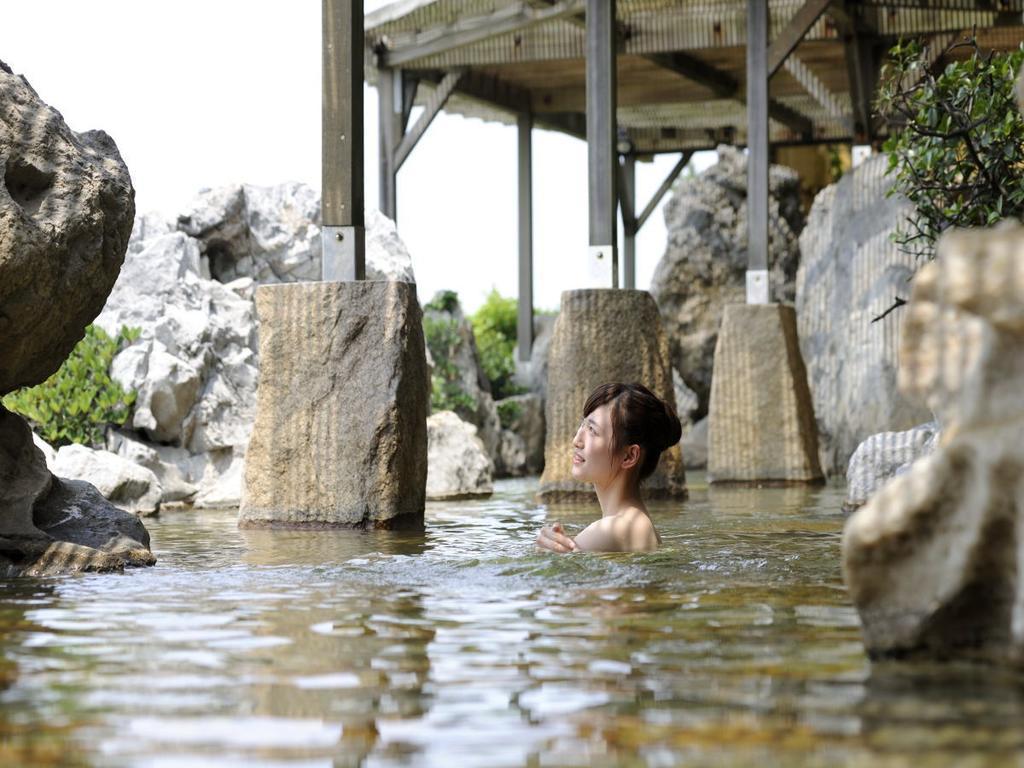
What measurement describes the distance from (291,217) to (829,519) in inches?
250

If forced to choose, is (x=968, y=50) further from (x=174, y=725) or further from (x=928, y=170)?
(x=174, y=725)

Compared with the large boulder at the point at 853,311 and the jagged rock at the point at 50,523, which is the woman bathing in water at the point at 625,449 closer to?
the jagged rock at the point at 50,523

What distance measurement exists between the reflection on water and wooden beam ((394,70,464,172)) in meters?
10.4

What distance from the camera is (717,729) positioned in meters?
2.32

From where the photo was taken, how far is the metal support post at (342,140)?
23.8ft

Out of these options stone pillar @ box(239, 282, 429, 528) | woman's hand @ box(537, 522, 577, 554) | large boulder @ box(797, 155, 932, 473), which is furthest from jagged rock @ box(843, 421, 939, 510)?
large boulder @ box(797, 155, 932, 473)

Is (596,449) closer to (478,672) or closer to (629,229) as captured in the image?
(478,672)

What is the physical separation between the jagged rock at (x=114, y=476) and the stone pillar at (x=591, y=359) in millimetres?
2419

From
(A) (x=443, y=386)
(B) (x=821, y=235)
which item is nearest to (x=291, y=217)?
(A) (x=443, y=386)

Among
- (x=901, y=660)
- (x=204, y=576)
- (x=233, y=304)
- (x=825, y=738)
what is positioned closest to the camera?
(x=825, y=738)

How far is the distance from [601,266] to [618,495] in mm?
4444

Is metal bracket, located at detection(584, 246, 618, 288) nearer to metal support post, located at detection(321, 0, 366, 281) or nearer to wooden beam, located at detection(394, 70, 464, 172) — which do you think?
metal support post, located at detection(321, 0, 366, 281)

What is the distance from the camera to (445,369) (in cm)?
1460

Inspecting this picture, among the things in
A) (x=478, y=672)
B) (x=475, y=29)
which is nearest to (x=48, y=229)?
(x=478, y=672)
